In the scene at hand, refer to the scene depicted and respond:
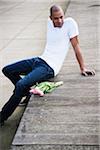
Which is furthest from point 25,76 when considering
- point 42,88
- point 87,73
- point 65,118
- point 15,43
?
point 15,43

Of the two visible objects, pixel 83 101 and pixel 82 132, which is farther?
pixel 83 101

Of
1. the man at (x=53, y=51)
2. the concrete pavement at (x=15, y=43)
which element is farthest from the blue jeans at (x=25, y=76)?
the concrete pavement at (x=15, y=43)

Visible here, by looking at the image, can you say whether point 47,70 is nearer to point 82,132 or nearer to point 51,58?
point 51,58

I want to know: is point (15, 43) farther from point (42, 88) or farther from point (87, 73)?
point (42, 88)

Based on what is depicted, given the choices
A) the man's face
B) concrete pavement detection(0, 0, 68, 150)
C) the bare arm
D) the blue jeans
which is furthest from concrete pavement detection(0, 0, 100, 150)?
the man's face

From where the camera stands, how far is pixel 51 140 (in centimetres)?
474

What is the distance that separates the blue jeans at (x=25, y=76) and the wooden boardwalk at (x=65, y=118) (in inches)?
7.6

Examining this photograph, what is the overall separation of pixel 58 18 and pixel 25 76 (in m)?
0.93

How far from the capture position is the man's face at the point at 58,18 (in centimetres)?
632

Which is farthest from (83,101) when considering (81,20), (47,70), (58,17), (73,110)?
(81,20)

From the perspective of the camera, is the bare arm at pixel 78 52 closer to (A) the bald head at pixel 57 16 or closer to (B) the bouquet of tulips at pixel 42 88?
(A) the bald head at pixel 57 16

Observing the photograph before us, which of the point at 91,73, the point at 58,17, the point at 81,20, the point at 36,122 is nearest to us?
the point at 36,122

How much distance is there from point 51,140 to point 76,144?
29 centimetres

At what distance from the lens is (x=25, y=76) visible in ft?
20.2
